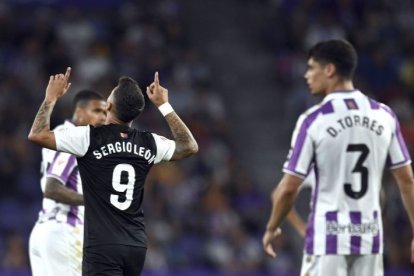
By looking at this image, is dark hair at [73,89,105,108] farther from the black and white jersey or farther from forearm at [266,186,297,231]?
forearm at [266,186,297,231]

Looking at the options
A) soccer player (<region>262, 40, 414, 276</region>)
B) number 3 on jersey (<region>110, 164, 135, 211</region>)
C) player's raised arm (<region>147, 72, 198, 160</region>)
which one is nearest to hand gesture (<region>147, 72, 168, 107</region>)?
player's raised arm (<region>147, 72, 198, 160</region>)

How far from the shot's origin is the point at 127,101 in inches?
278

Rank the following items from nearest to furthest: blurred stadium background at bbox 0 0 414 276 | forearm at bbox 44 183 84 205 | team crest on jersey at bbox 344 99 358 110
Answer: team crest on jersey at bbox 344 99 358 110
forearm at bbox 44 183 84 205
blurred stadium background at bbox 0 0 414 276

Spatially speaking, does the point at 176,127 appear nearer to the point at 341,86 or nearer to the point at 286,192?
the point at 286,192

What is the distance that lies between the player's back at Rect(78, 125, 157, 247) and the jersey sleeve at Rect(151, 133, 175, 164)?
0.18 m

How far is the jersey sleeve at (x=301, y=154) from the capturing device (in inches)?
287

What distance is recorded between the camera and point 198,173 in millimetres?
16641

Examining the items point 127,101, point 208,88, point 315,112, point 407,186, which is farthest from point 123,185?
point 208,88

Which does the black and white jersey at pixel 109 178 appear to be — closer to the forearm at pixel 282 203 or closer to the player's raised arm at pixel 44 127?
the player's raised arm at pixel 44 127

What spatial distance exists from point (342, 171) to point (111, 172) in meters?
1.70

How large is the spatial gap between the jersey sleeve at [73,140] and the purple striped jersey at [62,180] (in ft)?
4.39

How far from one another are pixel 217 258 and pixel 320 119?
28.1 ft

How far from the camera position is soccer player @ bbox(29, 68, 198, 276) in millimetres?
6918

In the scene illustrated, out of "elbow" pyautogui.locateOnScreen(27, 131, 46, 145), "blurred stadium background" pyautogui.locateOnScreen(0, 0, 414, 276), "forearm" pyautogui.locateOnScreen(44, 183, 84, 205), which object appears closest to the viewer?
"elbow" pyautogui.locateOnScreen(27, 131, 46, 145)
